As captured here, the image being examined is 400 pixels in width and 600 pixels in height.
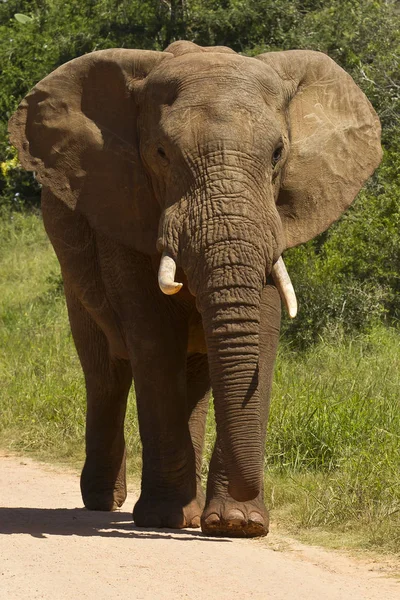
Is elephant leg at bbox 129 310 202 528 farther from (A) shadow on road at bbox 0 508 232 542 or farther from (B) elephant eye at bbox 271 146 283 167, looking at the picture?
(B) elephant eye at bbox 271 146 283 167

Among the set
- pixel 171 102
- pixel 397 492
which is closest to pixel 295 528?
pixel 397 492

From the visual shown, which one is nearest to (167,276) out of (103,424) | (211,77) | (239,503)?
(211,77)

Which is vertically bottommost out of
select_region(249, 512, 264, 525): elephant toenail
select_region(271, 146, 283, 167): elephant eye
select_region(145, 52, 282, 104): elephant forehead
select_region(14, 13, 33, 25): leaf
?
select_region(249, 512, 264, 525): elephant toenail

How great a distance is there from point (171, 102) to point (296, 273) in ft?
16.0

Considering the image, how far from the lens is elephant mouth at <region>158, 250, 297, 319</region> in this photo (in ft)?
18.8

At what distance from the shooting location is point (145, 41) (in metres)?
14.5

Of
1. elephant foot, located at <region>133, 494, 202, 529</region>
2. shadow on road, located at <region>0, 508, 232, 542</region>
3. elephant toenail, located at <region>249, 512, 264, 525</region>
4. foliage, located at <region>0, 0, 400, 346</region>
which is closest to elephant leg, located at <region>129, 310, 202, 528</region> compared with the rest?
elephant foot, located at <region>133, 494, 202, 529</region>

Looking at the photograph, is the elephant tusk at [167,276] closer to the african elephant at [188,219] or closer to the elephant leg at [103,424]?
the african elephant at [188,219]

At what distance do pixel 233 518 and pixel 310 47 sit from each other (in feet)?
27.9

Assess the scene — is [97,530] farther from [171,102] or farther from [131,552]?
[171,102]

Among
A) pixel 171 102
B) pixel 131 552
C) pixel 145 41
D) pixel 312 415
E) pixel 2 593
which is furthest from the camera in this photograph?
pixel 145 41

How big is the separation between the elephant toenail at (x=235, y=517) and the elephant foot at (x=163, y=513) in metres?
0.48

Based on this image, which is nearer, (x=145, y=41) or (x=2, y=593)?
(x=2, y=593)

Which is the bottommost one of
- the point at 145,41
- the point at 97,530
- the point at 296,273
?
the point at 97,530
